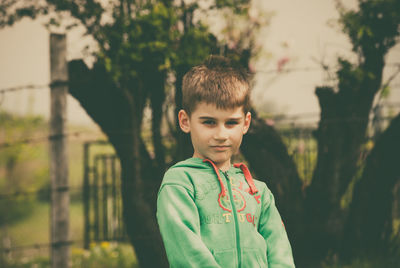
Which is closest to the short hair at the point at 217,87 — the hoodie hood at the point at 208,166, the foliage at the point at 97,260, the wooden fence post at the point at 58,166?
the hoodie hood at the point at 208,166

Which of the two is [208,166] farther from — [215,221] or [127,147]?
[127,147]

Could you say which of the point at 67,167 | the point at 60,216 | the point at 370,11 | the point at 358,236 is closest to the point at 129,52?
the point at 67,167

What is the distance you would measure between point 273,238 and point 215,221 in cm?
33

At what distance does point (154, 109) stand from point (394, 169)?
2486 millimetres

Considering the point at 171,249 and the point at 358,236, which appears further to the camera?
the point at 358,236

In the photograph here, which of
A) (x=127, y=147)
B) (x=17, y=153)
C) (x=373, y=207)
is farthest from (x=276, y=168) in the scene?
(x=17, y=153)

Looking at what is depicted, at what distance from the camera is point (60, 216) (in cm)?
330

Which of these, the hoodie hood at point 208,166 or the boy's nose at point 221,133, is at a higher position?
the boy's nose at point 221,133

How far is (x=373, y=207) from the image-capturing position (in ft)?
12.5

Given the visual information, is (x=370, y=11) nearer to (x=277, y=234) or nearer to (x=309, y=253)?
(x=309, y=253)

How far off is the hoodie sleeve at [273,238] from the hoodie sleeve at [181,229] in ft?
1.17

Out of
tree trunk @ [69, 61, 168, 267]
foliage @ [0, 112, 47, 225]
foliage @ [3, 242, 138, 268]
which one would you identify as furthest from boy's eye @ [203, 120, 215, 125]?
foliage @ [0, 112, 47, 225]

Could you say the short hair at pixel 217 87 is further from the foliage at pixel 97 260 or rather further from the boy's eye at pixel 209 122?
the foliage at pixel 97 260

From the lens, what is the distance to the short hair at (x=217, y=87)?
5.51ft
